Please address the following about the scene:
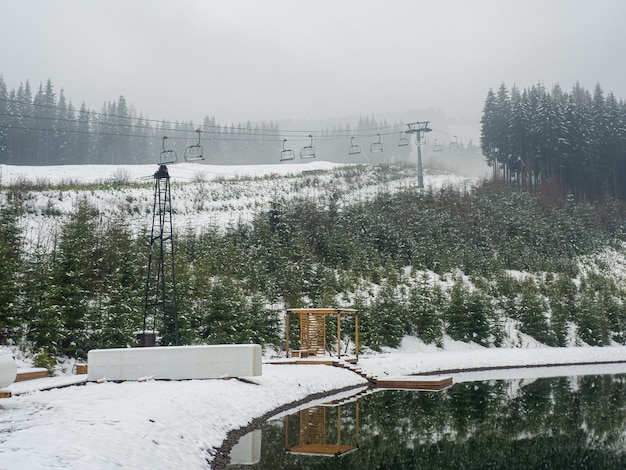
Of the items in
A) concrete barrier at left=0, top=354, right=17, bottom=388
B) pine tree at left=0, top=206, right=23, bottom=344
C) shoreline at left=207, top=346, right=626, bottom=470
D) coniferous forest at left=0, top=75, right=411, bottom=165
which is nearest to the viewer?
concrete barrier at left=0, top=354, right=17, bottom=388

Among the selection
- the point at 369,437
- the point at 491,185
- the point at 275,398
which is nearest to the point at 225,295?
the point at 275,398

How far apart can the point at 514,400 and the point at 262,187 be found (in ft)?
158

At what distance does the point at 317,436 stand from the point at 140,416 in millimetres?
4065

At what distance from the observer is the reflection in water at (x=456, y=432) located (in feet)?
37.1

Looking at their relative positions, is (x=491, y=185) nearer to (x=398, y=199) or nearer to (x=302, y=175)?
(x=398, y=199)

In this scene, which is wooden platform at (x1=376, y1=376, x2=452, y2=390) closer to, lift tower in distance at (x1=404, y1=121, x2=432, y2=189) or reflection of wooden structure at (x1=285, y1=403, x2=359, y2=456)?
reflection of wooden structure at (x1=285, y1=403, x2=359, y2=456)

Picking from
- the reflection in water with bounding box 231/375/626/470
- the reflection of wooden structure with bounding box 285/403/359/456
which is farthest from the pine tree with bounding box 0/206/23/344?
the reflection in water with bounding box 231/375/626/470

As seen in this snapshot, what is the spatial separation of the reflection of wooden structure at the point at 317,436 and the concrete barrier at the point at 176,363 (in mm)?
2621

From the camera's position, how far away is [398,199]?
57.0m

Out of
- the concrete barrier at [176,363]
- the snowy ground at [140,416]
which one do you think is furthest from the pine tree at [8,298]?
the concrete barrier at [176,363]

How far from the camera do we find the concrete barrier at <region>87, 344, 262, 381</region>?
60.8 feet

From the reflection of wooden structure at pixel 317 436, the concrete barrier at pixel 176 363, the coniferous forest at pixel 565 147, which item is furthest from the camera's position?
the coniferous forest at pixel 565 147

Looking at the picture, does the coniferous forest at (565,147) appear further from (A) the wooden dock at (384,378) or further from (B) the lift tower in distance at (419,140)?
(A) the wooden dock at (384,378)

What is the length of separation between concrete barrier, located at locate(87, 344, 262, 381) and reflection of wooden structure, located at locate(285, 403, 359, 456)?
2.62 m
